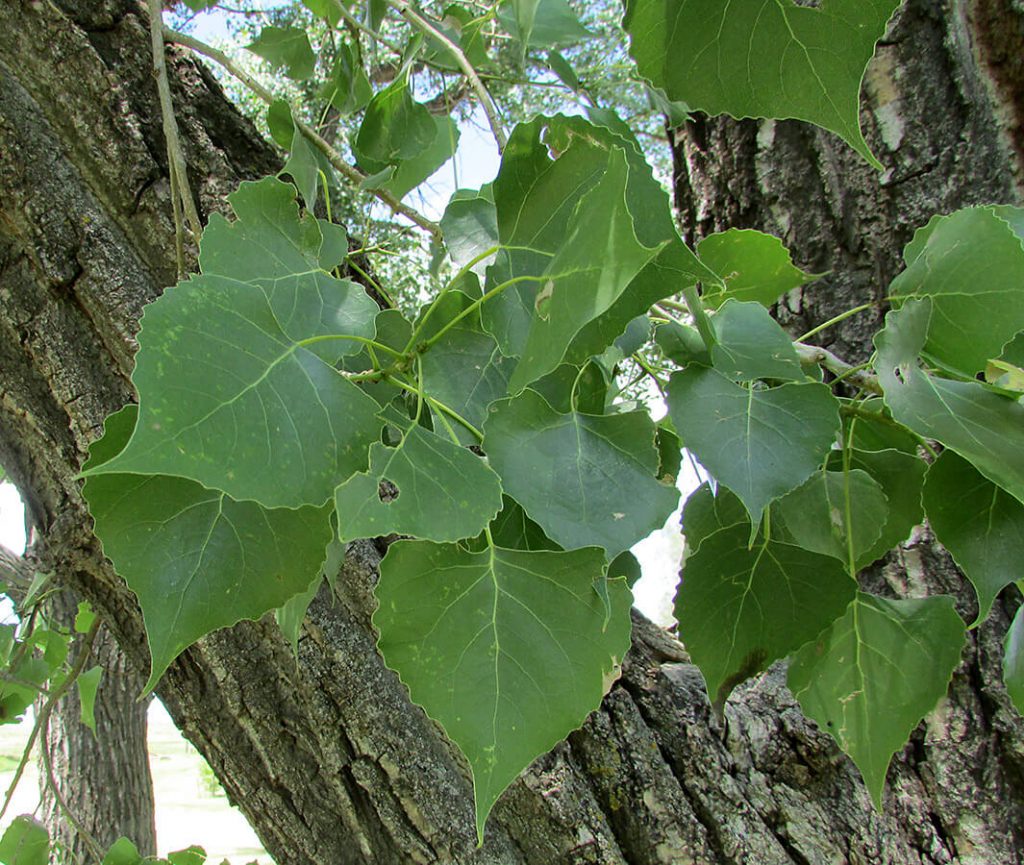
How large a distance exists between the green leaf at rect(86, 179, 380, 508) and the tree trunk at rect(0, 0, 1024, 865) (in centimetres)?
35

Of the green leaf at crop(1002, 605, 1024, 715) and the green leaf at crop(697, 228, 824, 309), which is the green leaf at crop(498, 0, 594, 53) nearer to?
the green leaf at crop(697, 228, 824, 309)

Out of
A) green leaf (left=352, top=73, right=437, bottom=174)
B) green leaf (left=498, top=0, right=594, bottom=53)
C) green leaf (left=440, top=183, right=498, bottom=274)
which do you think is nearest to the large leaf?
green leaf (left=440, top=183, right=498, bottom=274)

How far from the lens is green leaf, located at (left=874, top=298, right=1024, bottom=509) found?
0.32 m

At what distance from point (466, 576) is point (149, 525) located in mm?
119

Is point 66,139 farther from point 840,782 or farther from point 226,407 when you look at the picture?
point 840,782

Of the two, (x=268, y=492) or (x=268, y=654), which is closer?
(x=268, y=492)

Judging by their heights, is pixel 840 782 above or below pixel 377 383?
below

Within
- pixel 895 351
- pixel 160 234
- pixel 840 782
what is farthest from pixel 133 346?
pixel 840 782

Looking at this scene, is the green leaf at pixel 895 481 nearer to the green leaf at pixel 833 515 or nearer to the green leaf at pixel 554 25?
the green leaf at pixel 833 515

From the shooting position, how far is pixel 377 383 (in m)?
0.37

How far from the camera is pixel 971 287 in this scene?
1.26ft

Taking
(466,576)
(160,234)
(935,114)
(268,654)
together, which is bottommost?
(268,654)

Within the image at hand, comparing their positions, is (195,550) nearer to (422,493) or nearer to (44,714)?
(422,493)

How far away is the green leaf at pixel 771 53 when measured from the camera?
312 mm
